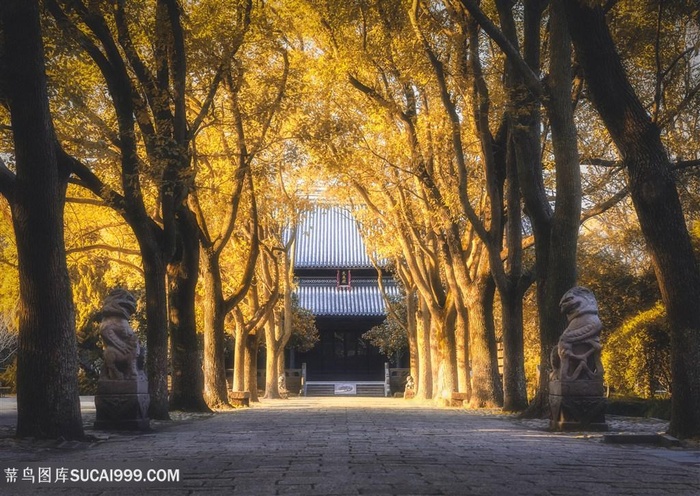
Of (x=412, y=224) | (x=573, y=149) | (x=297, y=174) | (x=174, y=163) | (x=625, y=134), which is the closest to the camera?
(x=625, y=134)

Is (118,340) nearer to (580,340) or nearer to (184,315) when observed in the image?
(184,315)

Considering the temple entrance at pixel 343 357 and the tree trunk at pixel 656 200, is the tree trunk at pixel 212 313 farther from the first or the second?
the temple entrance at pixel 343 357

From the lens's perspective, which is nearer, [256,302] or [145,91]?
[145,91]

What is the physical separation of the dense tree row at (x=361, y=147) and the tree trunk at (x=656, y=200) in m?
0.03

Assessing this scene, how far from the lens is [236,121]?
20.6 m

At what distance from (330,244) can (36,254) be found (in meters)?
45.5

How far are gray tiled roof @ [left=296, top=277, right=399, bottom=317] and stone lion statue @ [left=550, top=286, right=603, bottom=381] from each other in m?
37.7

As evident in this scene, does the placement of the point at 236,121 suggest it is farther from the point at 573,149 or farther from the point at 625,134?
the point at 625,134

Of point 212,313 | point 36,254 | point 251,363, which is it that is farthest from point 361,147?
point 36,254

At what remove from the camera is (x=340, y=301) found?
53031 millimetres

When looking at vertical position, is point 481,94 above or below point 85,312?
above

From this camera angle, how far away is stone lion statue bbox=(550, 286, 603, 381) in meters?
13.0

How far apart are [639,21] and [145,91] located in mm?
9292

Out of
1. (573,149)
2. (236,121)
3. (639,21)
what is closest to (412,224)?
(236,121)
